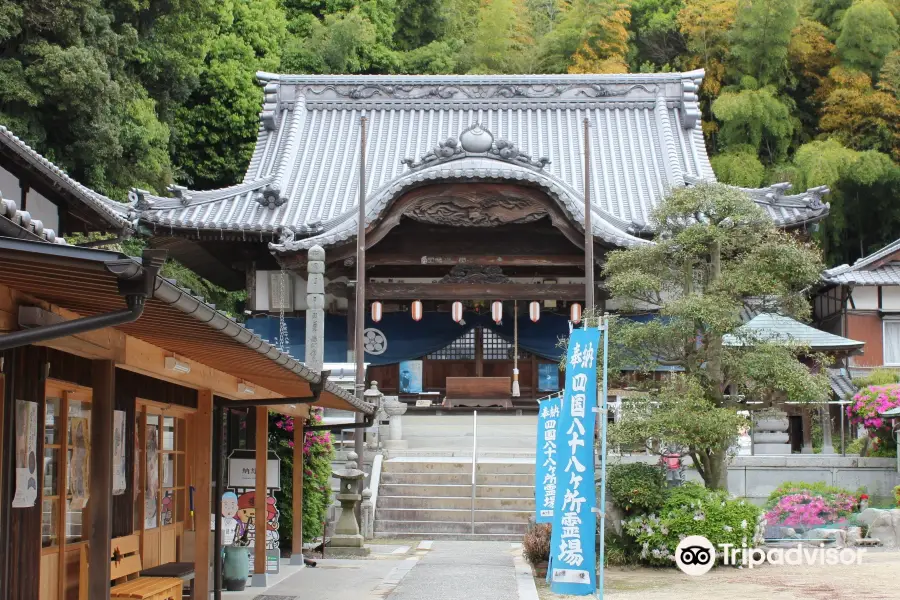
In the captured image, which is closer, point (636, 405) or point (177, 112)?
point (636, 405)

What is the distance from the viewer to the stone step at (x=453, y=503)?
1909cm

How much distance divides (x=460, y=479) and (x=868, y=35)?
24.4m

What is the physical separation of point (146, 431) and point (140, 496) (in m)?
0.61

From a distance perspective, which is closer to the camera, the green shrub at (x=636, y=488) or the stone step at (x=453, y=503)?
the green shrub at (x=636, y=488)

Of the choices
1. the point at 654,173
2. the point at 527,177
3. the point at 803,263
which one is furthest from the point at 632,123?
the point at 803,263

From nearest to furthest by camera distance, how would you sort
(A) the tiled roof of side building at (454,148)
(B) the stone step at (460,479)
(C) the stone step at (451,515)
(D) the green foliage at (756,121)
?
(C) the stone step at (451,515) < (B) the stone step at (460,479) < (A) the tiled roof of side building at (454,148) < (D) the green foliage at (756,121)

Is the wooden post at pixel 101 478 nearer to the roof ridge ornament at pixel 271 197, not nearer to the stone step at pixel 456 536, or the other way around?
the stone step at pixel 456 536

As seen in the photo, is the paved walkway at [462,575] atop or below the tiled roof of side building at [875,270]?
below

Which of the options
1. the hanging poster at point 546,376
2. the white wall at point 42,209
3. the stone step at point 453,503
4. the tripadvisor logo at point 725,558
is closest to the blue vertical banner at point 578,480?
the tripadvisor logo at point 725,558

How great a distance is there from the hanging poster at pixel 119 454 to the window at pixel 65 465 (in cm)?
45

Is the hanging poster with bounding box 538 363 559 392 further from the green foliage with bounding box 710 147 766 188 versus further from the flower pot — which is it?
the flower pot

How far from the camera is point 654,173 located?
2809 cm

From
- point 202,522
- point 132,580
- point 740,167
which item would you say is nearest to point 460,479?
point 202,522

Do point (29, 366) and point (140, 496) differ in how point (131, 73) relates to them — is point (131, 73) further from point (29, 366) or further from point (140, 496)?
point (29, 366)
